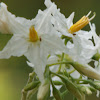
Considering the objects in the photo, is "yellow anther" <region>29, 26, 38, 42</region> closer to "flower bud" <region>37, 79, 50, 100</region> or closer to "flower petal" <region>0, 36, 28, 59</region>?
"flower petal" <region>0, 36, 28, 59</region>

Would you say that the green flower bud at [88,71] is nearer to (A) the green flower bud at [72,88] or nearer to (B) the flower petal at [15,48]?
(A) the green flower bud at [72,88]

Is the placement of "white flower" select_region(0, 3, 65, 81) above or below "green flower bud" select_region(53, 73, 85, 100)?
above

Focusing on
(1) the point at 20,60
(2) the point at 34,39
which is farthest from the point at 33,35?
(1) the point at 20,60

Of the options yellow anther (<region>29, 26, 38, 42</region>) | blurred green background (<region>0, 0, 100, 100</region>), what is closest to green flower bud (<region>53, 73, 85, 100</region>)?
yellow anther (<region>29, 26, 38, 42</region>)

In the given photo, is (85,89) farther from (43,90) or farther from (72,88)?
(43,90)

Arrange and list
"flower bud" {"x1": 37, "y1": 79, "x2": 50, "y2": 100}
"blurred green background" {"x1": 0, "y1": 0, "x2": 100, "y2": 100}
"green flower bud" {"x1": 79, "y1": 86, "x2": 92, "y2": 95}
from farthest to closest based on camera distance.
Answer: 1. "blurred green background" {"x1": 0, "y1": 0, "x2": 100, "y2": 100}
2. "green flower bud" {"x1": 79, "y1": 86, "x2": 92, "y2": 95}
3. "flower bud" {"x1": 37, "y1": 79, "x2": 50, "y2": 100}
